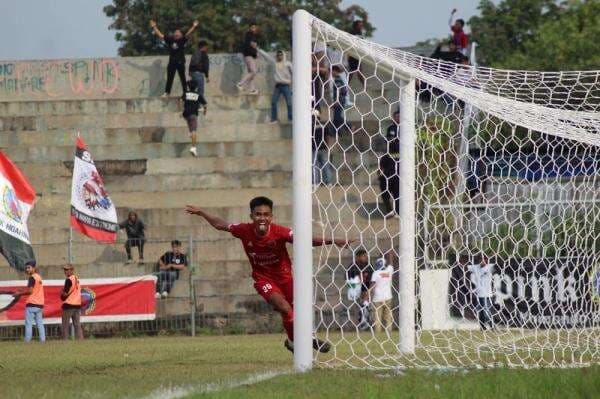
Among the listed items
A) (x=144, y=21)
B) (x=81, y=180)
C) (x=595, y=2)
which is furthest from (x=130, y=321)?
(x=144, y=21)

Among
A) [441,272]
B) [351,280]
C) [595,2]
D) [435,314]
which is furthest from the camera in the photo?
[595,2]

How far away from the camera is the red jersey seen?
43.3 ft

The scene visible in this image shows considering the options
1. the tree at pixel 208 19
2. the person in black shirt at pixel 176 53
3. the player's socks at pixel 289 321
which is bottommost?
the player's socks at pixel 289 321

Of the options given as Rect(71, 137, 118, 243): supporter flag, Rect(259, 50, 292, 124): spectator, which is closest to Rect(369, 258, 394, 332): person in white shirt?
Rect(71, 137, 118, 243): supporter flag

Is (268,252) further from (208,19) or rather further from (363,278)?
(208,19)

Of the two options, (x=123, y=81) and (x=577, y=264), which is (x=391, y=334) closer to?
(x=577, y=264)

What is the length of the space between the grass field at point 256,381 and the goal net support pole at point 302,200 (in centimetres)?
39

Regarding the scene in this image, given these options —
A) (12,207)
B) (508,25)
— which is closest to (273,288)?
(12,207)

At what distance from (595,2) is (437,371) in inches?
1702

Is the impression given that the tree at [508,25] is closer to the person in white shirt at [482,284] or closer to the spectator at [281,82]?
the spectator at [281,82]

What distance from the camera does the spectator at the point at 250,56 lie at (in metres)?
35.0

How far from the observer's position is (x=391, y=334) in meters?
16.1

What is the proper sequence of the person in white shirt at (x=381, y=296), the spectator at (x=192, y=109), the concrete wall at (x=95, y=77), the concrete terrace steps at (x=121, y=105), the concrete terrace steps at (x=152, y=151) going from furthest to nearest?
1. the concrete wall at (x=95, y=77)
2. the concrete terrace steps at (x=121, y=105)
3. the concrete terrace steps at (x=152, y=151)
4. the spectator at (x=192, y=109)
5. the person in white shirt at (x=381, y=296)

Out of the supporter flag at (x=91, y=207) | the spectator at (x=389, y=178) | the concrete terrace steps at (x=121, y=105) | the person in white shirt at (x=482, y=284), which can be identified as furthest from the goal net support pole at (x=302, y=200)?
the concrete terrace steps at (x=121, y=105)
